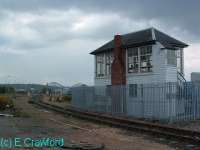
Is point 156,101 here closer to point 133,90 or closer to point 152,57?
point 133,90

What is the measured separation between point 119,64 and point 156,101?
9.25 meters

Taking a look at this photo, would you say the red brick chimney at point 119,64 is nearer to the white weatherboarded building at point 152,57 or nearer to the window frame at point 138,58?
Answer: the white weatherboarded building at point 152,57

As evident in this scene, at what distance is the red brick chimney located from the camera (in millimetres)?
33688

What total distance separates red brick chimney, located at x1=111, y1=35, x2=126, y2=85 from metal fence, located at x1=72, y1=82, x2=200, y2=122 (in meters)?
2.18

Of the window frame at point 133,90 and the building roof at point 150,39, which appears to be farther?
the building roof at point 150,39

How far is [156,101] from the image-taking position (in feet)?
81.8

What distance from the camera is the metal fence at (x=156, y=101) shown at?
23.7 metres

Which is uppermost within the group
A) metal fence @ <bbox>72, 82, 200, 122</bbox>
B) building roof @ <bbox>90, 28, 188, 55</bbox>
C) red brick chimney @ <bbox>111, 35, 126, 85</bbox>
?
building roof @ <bbox>90, 28, 188, 55</bbox>

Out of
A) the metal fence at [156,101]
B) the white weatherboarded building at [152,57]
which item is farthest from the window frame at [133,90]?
the white weatherboarded building at [152,57]

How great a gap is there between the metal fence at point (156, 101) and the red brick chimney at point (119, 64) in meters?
2.18

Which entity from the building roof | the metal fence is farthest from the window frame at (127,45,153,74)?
the metal fence

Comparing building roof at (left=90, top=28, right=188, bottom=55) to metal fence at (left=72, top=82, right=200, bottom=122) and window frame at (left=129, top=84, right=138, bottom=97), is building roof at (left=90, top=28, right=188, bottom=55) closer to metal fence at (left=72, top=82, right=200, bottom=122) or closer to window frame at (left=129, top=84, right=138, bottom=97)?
metal fence at (left=72, top=82, right=200, bottom=122)

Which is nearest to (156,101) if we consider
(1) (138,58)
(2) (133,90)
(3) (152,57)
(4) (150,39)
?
(2) (133,90)

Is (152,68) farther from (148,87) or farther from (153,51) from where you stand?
(148,87)
